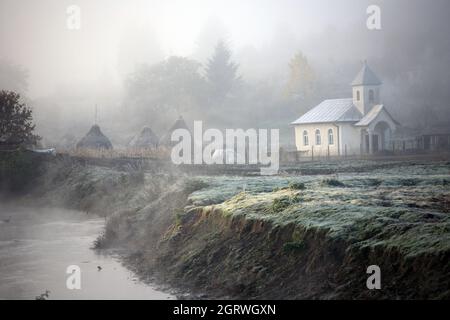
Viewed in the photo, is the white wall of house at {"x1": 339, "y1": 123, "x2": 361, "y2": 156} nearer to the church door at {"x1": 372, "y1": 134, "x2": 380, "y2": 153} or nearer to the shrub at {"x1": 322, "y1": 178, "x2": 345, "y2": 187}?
the church door at {"x1": 372, "y1": 134, "x2": 380, "y2": 153}

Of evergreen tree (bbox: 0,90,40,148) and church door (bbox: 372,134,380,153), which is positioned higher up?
evergreen tree (bbox: 0,90,40,148)

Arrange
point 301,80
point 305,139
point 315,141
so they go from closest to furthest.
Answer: point 315,141 < point 305,139 < point 301,80

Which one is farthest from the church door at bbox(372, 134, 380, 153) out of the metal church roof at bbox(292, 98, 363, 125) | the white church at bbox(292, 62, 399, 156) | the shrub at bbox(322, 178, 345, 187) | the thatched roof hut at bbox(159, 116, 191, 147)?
the shrub at bbox(322, 178, 345, 187)

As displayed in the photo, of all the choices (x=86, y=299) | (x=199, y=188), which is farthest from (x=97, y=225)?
(x=86, y=299)

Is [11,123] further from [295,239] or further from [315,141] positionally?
[295,239]

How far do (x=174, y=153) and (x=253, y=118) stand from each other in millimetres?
42041

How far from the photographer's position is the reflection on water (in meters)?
17.2

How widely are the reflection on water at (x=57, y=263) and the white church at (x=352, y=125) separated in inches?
1315

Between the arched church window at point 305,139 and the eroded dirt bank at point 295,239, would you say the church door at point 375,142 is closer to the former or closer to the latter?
the arched church window at point 305,139

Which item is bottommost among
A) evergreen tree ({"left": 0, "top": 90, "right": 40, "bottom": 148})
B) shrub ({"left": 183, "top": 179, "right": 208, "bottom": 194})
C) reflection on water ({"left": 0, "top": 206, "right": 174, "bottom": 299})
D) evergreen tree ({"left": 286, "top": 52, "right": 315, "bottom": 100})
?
reflection on water ({"left": 0, "top": 206, "right": 174, "bottom": 299})

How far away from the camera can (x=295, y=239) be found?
15.4 m

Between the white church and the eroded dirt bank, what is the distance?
34903 mm

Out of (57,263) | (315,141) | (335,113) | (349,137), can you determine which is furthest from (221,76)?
(57,263)

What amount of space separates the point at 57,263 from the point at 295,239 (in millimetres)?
10045
